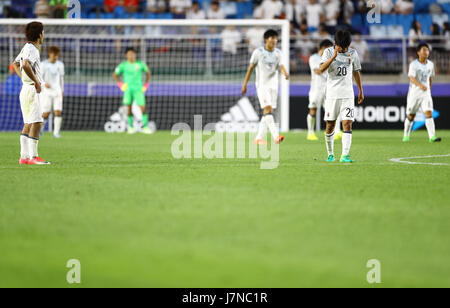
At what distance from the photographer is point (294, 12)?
24719 mm

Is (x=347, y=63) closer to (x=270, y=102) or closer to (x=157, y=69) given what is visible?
(x=270, y=102)

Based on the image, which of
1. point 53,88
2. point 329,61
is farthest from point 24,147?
point 53,88

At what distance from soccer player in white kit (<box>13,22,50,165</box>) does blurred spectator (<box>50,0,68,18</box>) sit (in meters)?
13.5

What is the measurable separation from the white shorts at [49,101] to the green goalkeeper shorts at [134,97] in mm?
2510

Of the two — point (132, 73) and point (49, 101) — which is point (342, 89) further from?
point (132, 73)

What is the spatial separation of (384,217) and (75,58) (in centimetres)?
1857

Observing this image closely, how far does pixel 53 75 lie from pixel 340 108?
32.7ft

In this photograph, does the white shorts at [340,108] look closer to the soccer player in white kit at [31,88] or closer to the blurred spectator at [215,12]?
the soccer player in white kit at [31,88]

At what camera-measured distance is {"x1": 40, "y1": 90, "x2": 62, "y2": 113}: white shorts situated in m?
18.6

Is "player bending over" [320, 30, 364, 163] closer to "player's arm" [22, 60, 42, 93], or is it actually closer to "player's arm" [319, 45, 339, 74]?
"player's arm" [319, 45, 339, 74]

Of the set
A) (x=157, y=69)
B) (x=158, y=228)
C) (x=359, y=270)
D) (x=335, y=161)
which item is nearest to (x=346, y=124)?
(x=335, y=161)

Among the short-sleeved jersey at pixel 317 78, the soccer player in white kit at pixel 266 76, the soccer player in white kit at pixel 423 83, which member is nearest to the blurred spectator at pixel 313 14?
the short-sleeved jersey at pixel 317 78
